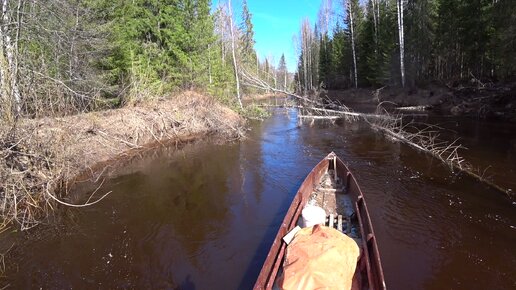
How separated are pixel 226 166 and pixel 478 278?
838 centimetres

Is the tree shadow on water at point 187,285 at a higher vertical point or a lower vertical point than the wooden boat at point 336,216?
lower

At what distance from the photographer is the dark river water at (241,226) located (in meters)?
5.70

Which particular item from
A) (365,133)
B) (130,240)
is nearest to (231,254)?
(130,240)

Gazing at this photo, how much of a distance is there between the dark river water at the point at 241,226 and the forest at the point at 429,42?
11.1 m

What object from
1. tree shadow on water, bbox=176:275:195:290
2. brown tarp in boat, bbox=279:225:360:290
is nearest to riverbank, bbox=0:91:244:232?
tree shadow on water, bbox=176:275:195:290

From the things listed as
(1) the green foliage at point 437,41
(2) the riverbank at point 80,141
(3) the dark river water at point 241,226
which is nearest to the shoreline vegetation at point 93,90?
(2) the riverbank at point 80,141

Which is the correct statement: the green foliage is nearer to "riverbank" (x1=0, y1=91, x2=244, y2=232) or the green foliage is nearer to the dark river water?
the dark river water

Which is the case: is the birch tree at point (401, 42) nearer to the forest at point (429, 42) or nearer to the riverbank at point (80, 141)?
the forest at point (429, 42)

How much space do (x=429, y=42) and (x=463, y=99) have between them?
360 inches

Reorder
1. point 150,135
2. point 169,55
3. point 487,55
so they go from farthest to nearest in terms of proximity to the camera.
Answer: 1. point 487,55
2. point 169,55
3. point 150,135

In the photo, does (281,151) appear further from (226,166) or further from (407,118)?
(407,118)

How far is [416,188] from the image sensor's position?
30.2ft

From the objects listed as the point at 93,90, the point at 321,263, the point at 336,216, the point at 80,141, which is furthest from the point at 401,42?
the point at 321,263

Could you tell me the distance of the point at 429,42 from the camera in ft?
94.8
